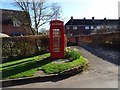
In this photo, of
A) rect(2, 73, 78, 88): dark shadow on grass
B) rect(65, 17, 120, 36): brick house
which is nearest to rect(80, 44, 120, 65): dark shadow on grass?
rect(2, 73, 78, 88): dark shadow on grass

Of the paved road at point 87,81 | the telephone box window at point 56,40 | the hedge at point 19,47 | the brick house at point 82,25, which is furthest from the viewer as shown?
the brick house at point 82,25

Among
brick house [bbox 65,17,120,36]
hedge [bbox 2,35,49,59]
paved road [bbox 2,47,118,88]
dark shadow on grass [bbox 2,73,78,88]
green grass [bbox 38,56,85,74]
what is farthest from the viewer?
brick house [bbox 65,17,120,36]

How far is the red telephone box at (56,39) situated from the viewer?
49.1 feet

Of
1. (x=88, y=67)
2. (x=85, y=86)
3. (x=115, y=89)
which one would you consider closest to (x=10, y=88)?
(x=85, y=86)

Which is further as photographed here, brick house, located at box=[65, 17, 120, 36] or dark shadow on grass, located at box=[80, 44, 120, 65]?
brick house, located at box=[65, 17, 120, 36]

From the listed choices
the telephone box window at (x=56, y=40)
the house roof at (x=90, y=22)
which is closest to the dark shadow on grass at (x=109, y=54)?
the telephone box window at (x=56, y=40)

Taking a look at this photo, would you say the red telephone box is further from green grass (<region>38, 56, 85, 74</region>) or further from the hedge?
the hedge

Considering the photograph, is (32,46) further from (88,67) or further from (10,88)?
(10,88)

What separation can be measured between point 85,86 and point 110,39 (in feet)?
47.2

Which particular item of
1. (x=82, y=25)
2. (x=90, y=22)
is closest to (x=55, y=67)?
(x=82, y=25)

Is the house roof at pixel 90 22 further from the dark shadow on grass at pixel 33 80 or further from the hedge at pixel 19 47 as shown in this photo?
the dark shadow on grass at pixel 33 80

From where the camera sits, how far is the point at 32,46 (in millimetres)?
18344

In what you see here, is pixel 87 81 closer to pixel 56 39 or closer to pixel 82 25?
pixel 56 39

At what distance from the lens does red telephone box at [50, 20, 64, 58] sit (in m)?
15.0
